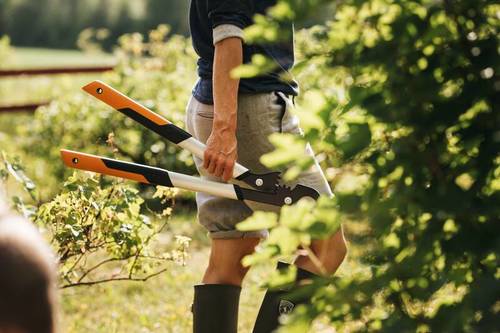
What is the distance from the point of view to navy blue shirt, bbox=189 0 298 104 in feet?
10.2

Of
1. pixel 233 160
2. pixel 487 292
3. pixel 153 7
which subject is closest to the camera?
pixel 487 292

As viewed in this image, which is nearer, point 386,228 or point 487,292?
point 487,292

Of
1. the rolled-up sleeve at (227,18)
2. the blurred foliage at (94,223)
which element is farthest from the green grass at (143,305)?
the rolled-up sleeve at (227,18)

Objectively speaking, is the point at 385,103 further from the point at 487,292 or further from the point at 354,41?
the point at 487,292

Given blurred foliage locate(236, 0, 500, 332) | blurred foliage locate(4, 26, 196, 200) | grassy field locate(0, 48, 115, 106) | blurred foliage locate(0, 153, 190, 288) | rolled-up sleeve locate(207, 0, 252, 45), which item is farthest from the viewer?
grassy field locate(0, 48, 115, 106)

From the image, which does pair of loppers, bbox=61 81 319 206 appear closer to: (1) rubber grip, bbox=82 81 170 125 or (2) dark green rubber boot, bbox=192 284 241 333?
(1) rubber grip, bbox=82 81 170 125

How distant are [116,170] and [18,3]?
98.6ft

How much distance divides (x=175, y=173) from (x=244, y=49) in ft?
1.43

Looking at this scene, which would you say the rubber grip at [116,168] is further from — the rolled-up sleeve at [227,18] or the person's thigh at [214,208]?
the rolled-up sleeve at [227,18]

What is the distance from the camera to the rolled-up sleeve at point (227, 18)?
3.05m

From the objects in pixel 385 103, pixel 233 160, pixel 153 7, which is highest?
pixel 153 7

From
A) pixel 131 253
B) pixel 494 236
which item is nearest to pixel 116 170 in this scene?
pixel 131 253

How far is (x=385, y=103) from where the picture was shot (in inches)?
80.4

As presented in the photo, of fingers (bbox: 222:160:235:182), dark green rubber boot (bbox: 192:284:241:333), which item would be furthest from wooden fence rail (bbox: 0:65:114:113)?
fingers (bbox: 222:160:235:182)
